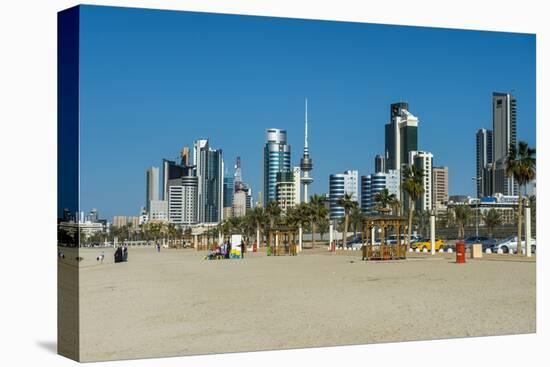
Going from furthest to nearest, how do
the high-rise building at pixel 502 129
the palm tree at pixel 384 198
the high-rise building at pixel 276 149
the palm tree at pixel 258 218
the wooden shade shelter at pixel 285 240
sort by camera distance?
the palm tree at pixel 258 218 → the wooden shade shelter at pixel 285 240 → the palm tree at pixel 384 198 → the high-rise building at pixel 276 149 → the high-rise building at pixel 502 129

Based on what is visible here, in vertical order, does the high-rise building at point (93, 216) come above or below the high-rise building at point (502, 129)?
below

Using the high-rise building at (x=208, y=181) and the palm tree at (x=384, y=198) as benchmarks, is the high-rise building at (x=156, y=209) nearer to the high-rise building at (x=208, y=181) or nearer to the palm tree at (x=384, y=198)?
the high-rise building at (x=208, y=181)

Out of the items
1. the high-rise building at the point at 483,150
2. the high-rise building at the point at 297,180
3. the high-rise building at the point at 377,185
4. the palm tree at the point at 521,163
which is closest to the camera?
the high-rise building at the point at 483,150

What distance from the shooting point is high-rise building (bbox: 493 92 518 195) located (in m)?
17.0

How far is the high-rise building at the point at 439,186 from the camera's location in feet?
66.7

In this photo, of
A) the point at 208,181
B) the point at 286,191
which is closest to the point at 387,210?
the point at 208,181

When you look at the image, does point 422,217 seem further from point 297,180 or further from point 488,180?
point 488,180

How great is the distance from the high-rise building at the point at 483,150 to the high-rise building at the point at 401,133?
4.42 feet

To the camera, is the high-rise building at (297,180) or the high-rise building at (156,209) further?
the high-rise building at (297,180)

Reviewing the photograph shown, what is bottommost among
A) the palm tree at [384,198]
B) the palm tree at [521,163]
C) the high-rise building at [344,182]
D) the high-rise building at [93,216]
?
the high-rise building at [93,216]

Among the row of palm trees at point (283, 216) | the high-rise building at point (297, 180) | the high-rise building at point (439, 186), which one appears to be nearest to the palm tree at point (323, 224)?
the row of palm trees at point (283, 216)

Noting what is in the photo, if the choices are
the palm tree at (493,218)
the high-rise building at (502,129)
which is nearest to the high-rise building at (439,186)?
the high-rise building at (502,129)

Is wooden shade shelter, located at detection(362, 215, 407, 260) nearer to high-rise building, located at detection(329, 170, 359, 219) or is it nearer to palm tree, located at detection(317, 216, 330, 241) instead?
high-rise building, located at detection(329, 170, 359, 219)

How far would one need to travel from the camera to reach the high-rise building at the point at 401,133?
659 inches
